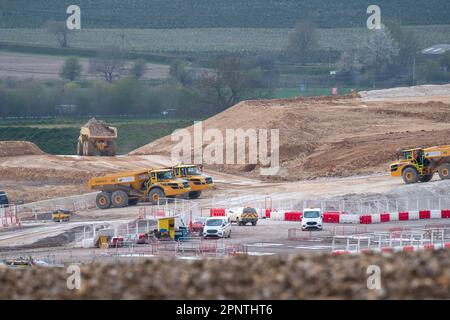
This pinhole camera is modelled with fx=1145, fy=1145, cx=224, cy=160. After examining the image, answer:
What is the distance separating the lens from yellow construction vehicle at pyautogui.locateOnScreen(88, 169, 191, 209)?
43.3 m

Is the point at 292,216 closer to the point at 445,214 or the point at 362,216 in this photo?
the point at 362,216

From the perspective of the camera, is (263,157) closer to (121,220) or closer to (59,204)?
(59,204)

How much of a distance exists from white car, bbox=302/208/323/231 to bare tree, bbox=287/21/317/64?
76.1 meters

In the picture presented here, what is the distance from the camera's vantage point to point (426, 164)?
42.9m

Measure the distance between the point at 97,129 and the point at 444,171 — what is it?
73.2ft

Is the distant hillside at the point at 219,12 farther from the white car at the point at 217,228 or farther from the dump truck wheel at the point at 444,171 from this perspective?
the white car at the point at 217,228

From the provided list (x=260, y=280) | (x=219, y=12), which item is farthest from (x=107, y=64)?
(x=260, y=280)

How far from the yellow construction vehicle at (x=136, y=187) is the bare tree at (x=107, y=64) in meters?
58.9

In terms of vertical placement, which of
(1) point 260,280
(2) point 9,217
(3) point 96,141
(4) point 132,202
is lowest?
(2) point 9,217

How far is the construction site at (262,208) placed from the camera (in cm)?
1638

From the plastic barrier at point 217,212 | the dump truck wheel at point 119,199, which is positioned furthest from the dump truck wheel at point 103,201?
the plastic barrier at point 217,212

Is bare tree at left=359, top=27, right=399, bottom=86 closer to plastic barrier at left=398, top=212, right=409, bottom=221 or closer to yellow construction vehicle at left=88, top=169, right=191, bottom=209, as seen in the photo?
yellow construction vehicle at left=88, top=169, right=191, bottom=209

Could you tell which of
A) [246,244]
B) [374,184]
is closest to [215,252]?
[246,244]

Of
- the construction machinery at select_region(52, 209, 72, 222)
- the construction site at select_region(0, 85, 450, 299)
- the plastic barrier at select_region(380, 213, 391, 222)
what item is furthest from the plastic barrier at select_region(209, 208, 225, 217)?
the plastic barrier at select_region(380, 213, 391, 222)
